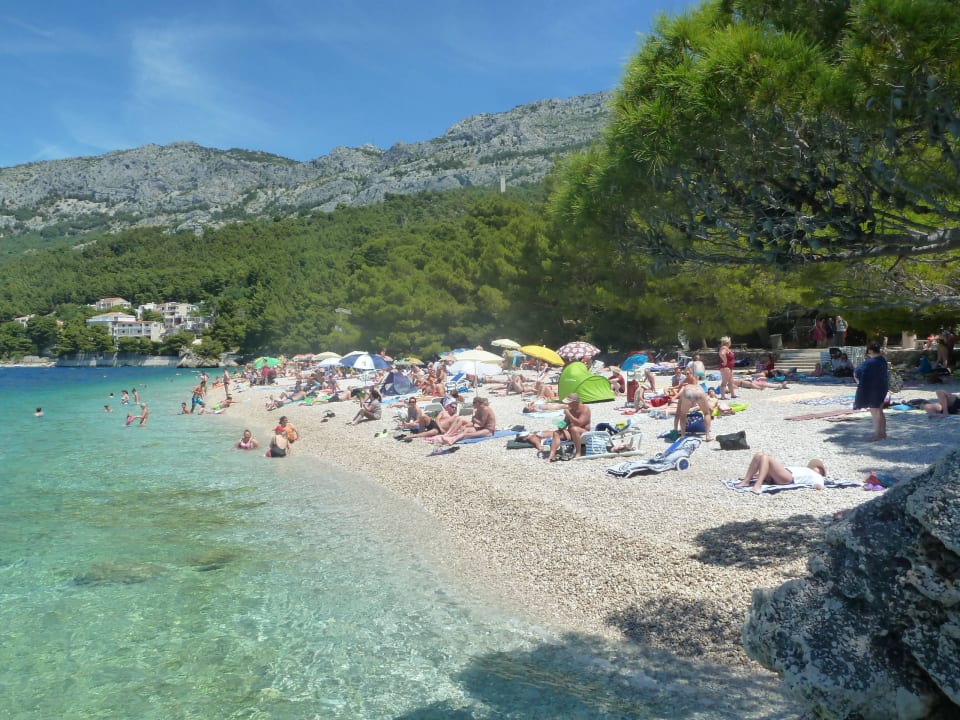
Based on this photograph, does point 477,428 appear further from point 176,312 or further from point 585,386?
point 176,312

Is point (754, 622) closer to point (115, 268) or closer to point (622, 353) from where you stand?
point (622, 353)

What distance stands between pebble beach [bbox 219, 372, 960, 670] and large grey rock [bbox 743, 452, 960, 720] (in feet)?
8.28

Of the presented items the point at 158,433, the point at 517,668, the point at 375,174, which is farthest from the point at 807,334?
the point at 375,174

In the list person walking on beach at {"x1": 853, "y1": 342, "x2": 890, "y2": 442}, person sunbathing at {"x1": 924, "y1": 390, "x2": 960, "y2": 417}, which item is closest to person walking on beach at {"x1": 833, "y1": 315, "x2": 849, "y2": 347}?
person sunbathing at {"x1": 924, "y1": 390, "x2": 960, "y2": 417}

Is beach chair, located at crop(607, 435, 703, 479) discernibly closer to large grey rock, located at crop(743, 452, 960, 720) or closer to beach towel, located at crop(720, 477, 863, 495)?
beach towel, located at crop(720, 477, 863, 495)

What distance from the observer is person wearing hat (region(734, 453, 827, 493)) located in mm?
7812

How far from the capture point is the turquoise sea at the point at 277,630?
503 cm

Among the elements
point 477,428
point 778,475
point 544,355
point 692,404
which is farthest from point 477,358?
point 778,475

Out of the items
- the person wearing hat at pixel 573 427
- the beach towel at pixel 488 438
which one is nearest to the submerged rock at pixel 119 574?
the person wearing hat at pixel 573 427

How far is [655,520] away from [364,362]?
68.2 ft

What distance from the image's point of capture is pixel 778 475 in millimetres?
7891

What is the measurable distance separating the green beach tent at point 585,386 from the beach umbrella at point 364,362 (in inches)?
432

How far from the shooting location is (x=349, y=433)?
1816 centimetres

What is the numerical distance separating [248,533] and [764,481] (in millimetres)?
6844
